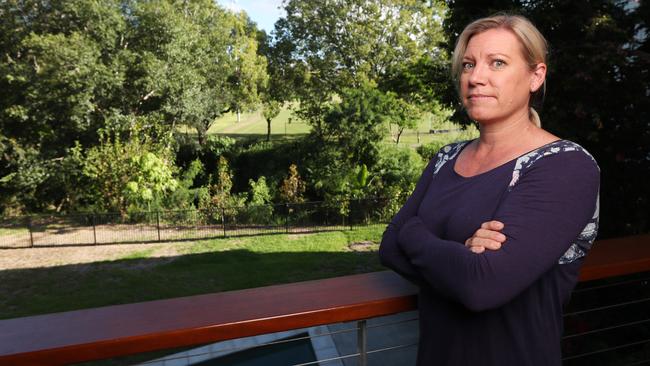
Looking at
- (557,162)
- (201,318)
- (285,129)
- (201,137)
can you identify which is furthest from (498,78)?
(285,129)

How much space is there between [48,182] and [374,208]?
11.4m

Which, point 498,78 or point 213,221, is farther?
point 213,221

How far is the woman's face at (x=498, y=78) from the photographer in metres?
1.25

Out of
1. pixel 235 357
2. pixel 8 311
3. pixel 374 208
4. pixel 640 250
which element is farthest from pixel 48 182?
pixel 640 250

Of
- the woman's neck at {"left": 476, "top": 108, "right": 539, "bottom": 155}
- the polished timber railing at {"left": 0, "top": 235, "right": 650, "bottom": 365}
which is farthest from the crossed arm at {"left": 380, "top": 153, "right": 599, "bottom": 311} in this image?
the polished timber railing at {"left": 0, "top": 235, "right": 650, "bottom": 365}

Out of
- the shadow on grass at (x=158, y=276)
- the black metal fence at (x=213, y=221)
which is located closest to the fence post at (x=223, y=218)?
the black metal fence at (x=213, y=221)

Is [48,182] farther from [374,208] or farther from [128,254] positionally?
[374,208]

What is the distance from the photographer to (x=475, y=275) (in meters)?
1.07

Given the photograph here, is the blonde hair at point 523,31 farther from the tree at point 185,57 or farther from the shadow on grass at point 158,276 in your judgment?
the tree at point 185,57

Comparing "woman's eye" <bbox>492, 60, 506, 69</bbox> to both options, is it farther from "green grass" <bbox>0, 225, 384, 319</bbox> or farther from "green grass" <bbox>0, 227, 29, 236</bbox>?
"green grass" <bbox>0, 227, 29, 236</bbox>

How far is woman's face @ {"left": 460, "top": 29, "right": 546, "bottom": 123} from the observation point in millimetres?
1248

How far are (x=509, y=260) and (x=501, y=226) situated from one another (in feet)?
0.26

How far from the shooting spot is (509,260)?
1068mm

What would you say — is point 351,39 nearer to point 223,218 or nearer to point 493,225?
point 223,218
